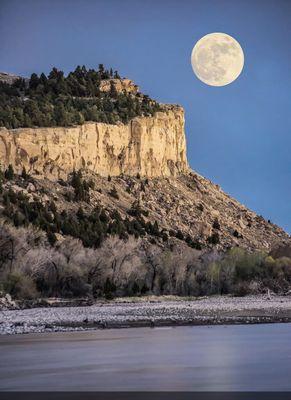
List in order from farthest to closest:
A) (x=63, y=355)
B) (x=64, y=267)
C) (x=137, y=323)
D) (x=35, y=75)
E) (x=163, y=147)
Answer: (x=35, y=75), (x=163, y=147), (x=64, y=267), (x=137, y=323), (x=63, y=355)

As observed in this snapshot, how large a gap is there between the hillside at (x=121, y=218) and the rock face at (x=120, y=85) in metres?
0.19

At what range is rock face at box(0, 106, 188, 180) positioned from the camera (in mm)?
97250

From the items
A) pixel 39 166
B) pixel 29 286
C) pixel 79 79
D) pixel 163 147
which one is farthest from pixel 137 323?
pixel 79 79

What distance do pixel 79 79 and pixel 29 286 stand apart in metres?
75.7

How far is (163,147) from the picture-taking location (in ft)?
385

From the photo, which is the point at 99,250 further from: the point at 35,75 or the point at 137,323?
the point at 35,75

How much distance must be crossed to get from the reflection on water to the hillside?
30.1 metres

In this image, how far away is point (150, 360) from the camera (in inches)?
880

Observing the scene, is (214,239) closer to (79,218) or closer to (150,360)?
(79,218)

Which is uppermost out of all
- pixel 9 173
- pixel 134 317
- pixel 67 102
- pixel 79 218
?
pixel 67 102

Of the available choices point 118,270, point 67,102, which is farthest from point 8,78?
point 118,270

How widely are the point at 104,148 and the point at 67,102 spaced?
13.6 metres

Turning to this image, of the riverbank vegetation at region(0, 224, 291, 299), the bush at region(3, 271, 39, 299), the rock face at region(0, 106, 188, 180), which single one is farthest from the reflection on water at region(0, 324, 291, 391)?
the rock face at region(0, 106, 188, 180)

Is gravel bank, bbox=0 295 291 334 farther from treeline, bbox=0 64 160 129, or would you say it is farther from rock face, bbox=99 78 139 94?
rock face, bbox=99 78 139 94
